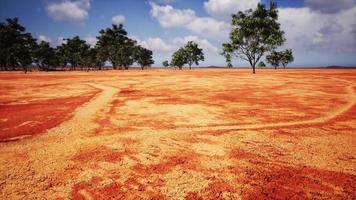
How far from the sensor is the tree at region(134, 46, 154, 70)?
106500 mm

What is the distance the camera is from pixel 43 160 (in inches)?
271

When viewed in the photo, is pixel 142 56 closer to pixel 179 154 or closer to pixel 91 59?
pixel 91 59

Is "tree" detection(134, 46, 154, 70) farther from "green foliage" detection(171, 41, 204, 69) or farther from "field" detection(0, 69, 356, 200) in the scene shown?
"field" detection(0, 69, 356, 200)

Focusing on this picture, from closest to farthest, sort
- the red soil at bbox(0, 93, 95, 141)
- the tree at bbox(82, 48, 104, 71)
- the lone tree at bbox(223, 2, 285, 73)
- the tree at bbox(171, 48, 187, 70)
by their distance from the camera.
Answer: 1. the red soil at bbox(0, 93, 95, 141)
2. the lone tree at bbox(223, 2, 285, 73)
3. the tree at bbox(82, 48, 104, 71)
4. the tree at bbox(171, 48, 187, 70)

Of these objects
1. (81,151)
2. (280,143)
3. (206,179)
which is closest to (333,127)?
(280,143)

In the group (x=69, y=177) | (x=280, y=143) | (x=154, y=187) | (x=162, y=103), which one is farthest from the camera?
(x=162, y=103)

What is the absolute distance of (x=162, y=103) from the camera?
50.5 feet

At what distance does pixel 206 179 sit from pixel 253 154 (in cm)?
205

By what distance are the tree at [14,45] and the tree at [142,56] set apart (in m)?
36.8

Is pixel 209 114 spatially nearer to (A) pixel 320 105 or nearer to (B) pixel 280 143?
(B) pixel 280 143

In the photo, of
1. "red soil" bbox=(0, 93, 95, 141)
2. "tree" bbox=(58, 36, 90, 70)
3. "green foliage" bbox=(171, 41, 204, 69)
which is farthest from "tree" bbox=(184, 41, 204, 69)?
"red soil" bbox=(0, 93, 95, 141)

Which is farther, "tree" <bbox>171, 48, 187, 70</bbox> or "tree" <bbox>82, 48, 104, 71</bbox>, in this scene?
"tree" <bbox>171, 48, 187, 70</bbox>

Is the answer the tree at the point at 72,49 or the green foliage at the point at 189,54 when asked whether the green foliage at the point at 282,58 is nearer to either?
the green foliage at the point at 189,54

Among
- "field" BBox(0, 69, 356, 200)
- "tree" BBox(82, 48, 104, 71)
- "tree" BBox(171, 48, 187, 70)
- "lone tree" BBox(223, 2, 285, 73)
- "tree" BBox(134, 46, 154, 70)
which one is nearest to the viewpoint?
"field" BBox(0, 69, 356, 200)
